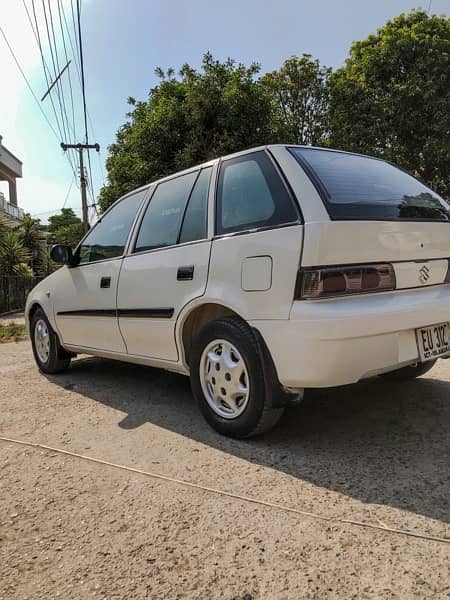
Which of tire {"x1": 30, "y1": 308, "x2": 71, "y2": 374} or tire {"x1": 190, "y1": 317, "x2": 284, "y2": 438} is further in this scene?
tire {"x1": 30, "y1": 308, "x2": 71, "y2": 374}

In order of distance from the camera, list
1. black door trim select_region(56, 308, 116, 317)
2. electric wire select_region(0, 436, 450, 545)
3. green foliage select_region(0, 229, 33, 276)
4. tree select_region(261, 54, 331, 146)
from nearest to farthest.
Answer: electric wire select_region(0, 436, 450, 545), black door trim select_region(56, 308, 116, 317), green foliage select_region(0, 229, 33, 276), tree select_region(261, 54, 331, 146)

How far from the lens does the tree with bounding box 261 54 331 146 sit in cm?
1698

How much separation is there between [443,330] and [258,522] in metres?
1.56

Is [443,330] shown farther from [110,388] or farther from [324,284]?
[110,388]

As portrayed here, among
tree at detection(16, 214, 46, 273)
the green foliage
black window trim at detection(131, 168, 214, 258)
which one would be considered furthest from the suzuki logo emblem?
tree at detection(16, 214, 46, 273)

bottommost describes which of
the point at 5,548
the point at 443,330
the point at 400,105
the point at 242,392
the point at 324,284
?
the point at 5,548

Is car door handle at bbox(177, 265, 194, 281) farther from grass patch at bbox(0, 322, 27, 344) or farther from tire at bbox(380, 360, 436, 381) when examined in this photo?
grass patch at bbox(0, 322, 27, 344)

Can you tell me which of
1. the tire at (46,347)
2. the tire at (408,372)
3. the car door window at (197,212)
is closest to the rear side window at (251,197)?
the car door window at (197,212)

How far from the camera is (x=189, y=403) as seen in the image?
3.77 m

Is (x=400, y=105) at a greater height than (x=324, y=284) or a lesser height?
greater

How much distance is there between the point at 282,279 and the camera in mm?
2500

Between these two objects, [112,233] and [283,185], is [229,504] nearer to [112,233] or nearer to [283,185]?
[283,185]

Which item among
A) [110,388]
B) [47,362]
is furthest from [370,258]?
[47,362]

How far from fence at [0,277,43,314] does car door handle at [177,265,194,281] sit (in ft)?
38.7
